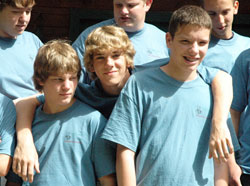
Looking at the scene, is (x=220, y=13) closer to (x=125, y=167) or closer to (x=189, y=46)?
(x=189, y=46)

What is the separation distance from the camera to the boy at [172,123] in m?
2.71

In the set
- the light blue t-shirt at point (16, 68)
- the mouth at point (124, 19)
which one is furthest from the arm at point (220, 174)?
the light blue t-shirt at point (16, 68)

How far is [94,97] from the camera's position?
309cm

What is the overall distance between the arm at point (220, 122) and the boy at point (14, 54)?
4.49 ft

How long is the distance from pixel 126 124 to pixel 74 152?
36 centimetres

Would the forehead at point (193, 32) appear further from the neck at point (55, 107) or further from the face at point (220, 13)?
the neck at point (55, 107)

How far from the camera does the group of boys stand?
2.73m

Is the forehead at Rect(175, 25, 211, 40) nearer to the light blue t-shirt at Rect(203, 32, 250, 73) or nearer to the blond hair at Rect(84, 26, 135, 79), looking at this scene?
the blond hair at Rect(84, 26, 135, 79)

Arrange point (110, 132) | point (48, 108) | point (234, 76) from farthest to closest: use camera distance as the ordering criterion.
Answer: point (234, 76)
point (48, 108)
point (110, 132)

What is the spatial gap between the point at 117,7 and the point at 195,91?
111 cm

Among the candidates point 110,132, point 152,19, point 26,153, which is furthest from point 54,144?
point 152,19

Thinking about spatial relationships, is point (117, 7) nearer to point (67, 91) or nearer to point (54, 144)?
point (67, 91)

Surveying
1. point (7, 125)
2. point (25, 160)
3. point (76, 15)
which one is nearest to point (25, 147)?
point (25, 160)

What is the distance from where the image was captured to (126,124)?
277cm
